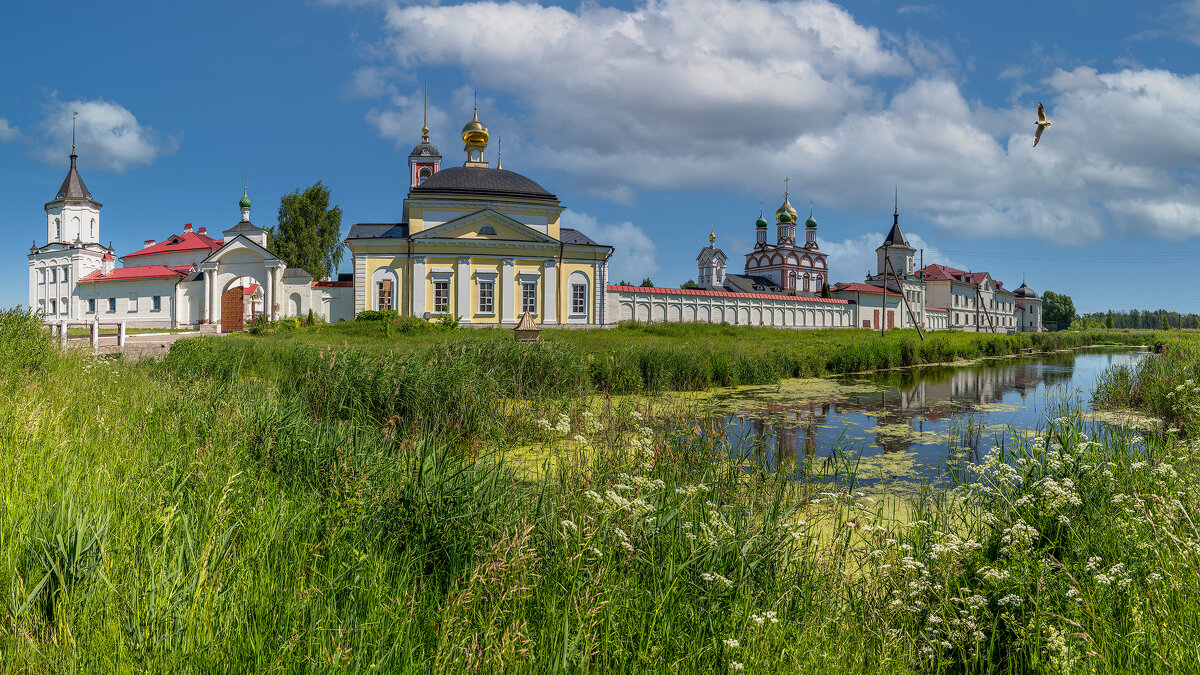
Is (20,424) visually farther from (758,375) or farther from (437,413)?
(758,375)

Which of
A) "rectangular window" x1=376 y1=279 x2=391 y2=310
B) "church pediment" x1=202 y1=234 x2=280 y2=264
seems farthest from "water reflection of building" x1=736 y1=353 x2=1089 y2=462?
"church pediment" x1=202 y1=234 x2=280 y2=264

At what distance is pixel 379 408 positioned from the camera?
25.5ft

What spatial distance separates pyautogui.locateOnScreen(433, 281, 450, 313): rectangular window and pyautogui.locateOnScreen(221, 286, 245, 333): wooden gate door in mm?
10659

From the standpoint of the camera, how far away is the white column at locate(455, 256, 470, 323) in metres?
A: 29.9

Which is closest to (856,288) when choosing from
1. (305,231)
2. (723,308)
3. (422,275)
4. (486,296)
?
(723,308)

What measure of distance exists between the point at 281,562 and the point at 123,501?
38.2 inches

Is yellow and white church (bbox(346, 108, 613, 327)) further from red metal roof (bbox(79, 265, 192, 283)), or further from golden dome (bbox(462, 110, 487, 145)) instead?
red metal roof (bbox(79, 265, 192, 283))

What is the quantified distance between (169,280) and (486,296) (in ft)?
63.9

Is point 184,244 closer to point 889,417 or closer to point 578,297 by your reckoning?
point 578,297

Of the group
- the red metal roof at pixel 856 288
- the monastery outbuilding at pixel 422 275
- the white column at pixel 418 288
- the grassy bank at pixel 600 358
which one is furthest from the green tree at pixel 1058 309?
the white column at pixel 418 288

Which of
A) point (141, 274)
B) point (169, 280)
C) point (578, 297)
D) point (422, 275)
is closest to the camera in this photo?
point (422, 275)

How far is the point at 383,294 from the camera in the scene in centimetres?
2969

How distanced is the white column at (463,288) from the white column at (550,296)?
3622 mm

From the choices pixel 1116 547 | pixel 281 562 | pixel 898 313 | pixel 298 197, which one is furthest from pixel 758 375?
pixel 898 313
